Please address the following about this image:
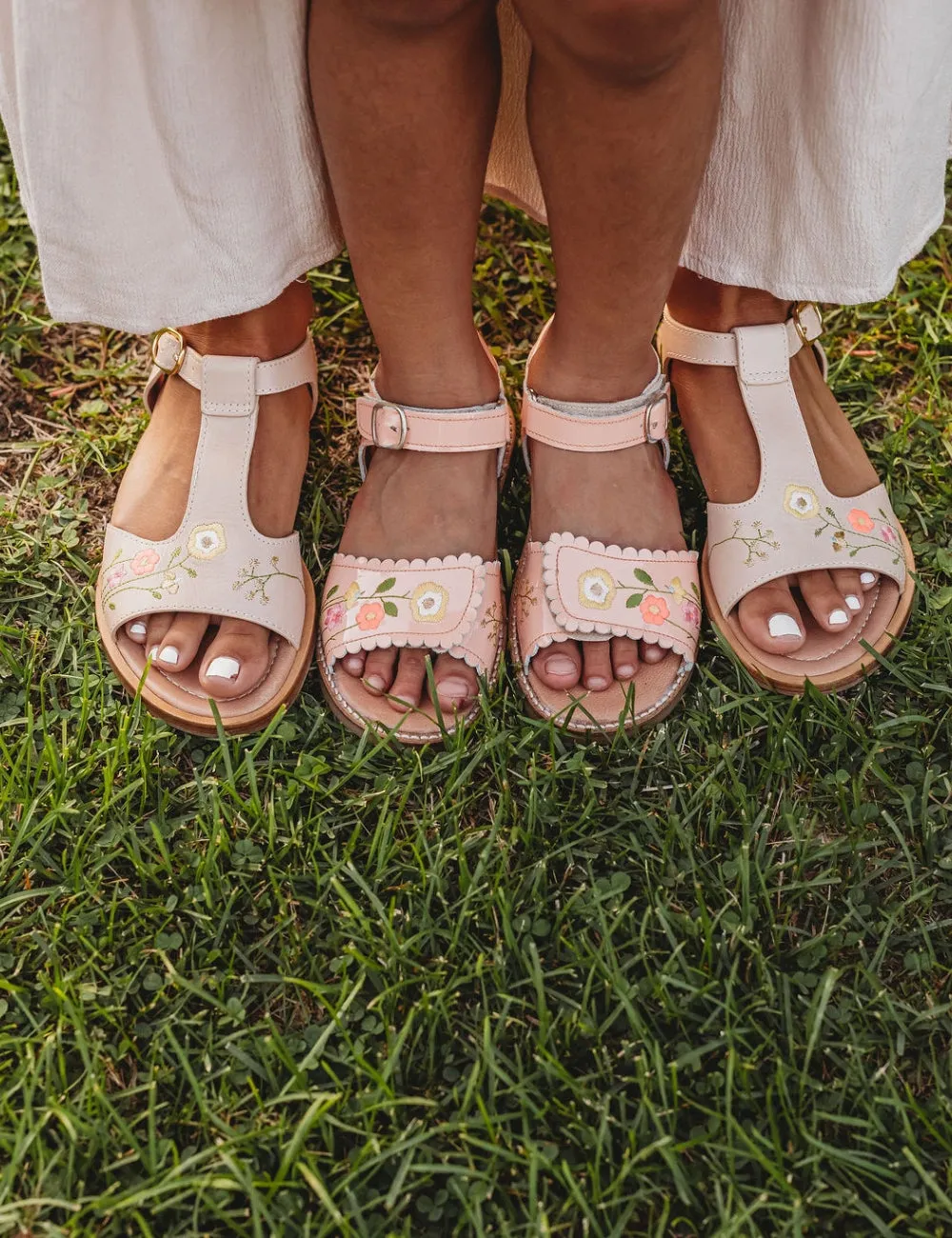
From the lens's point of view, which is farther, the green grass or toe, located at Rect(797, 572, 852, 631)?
toe, located at Rect(797, 572, 852, 631)

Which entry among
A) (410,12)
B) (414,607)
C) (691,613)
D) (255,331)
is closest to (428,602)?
(414,607)

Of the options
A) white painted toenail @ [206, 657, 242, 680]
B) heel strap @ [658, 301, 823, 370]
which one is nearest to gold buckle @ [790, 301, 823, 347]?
heel strap @ [658, 301, 823, 370]

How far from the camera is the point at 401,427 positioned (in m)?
1.39

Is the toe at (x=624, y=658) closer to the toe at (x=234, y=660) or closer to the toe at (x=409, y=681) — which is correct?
the toe at (x=409, y=681)

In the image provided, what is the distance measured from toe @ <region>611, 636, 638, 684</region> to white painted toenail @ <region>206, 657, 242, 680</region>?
497mm

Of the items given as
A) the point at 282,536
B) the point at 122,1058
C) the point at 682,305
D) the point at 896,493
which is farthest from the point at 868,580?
the point at 122,1058

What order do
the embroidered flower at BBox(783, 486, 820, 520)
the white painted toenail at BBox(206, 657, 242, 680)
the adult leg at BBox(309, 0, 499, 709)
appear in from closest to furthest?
the adult leg at BBox(309, 0, 499, 709) < the white painted toenail at BBox(206, 657, 242, 680) < the embroidered flower at BBox(783, 486, 820, 520)

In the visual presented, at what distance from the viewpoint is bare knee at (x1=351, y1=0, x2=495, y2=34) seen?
1.04 meters

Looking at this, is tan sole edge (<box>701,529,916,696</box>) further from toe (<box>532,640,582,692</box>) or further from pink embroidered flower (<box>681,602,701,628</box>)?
toe (<box>532,640,582,692</box>)

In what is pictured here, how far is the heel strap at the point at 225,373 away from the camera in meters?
1.42

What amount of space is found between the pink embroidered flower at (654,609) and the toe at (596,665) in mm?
66

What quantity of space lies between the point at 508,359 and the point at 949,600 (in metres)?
0.83

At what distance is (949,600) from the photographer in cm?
146

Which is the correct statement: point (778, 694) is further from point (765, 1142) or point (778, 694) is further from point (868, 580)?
point (765, 1142)
